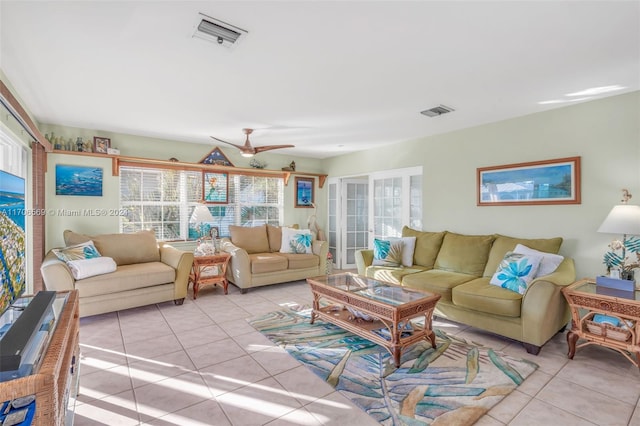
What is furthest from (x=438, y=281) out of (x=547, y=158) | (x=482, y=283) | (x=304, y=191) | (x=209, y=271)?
(x=304, y=191)

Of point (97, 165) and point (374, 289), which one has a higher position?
point (97, 165)

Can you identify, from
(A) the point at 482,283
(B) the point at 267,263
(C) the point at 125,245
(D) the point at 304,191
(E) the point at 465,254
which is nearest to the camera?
(A) the point at 482,283

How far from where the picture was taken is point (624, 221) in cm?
250

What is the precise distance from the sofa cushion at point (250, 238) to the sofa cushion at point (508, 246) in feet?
10.6

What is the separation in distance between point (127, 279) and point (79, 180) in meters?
1.72

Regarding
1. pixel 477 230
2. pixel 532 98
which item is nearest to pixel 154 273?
pixel 477 230

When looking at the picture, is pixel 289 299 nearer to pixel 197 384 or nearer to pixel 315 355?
pixel 315 355

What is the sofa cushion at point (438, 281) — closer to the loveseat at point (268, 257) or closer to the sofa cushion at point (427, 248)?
the sofa cushion at point (427, 248)

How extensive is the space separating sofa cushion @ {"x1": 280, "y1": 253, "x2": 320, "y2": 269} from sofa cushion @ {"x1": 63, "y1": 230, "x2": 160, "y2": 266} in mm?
1839

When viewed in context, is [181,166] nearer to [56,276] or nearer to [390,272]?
[56,276]

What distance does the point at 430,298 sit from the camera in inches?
103

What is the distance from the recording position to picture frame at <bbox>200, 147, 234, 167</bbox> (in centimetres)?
506

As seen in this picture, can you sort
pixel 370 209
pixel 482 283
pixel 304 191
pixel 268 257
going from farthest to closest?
1. pixel 304 191
2. pixel 370 209
3. pixel 268 257
4. pixel 482 283

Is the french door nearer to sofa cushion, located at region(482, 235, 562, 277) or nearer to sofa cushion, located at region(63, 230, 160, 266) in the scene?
sofa cushion, located at region(482, 235, 562, 277)
